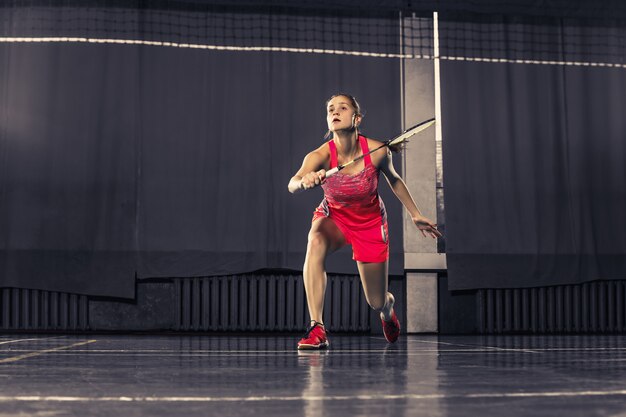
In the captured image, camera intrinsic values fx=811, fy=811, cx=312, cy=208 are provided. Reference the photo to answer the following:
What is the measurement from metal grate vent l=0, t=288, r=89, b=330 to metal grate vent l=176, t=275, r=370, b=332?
80 centimetres

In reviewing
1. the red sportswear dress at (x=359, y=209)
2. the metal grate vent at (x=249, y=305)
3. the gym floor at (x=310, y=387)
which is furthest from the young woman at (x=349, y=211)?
the metal grate vent at (x=249, y=305)

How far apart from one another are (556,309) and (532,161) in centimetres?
125

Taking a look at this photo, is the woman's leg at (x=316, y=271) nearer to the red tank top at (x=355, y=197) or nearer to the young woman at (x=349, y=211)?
the young woman at (x=349, y=211)

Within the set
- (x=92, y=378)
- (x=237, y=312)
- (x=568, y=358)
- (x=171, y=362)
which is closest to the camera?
(x=92, y=378)

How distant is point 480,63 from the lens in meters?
6.79

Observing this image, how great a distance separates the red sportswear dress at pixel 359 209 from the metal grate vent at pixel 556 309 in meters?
2.89

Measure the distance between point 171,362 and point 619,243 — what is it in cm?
496

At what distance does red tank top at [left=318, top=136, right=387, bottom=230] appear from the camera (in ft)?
12.8

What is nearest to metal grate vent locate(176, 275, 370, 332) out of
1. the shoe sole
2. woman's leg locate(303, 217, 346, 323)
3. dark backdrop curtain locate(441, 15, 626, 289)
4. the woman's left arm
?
dark backdrop curtain locate(441, 15, 626, 289)

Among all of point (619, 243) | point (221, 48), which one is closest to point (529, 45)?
point (619, 243)

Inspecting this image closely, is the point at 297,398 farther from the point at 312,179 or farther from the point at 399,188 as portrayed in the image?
the point at 399,188

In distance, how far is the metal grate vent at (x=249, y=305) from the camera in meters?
6.34

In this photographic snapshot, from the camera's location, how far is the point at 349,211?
13.0 feet

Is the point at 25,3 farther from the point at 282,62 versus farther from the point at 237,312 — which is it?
the point at 237,312
